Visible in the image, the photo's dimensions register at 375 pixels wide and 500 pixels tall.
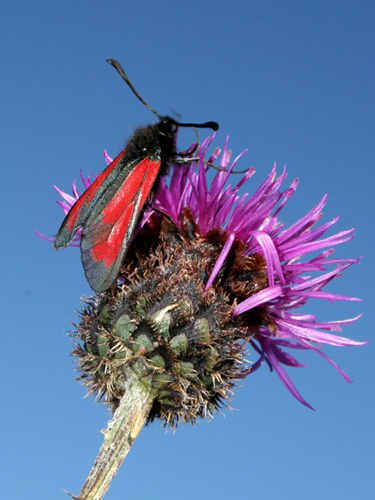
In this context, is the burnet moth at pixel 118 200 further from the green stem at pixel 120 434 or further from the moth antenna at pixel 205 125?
the green stem at pixel 120 434

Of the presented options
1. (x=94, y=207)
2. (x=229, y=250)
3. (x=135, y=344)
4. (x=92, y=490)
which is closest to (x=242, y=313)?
(x=229, y=250)

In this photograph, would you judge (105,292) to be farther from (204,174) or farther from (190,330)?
(204,174)

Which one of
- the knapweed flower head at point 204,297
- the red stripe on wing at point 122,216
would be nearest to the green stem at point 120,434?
the knapweed flower head at point 204,297

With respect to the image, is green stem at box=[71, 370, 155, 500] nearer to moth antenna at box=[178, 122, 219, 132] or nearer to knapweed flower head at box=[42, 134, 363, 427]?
knapweed flower head at box=[42, 134, 363, 427]

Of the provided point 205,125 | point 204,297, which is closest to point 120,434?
point 204,297

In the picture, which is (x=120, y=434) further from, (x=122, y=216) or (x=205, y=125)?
(x=205, y=125)

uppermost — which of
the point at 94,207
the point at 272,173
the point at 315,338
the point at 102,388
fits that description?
the point at 272,173
